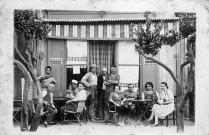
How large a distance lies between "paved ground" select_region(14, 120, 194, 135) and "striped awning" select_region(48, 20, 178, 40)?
2.81 metres

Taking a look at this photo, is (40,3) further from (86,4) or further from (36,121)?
(36,121)

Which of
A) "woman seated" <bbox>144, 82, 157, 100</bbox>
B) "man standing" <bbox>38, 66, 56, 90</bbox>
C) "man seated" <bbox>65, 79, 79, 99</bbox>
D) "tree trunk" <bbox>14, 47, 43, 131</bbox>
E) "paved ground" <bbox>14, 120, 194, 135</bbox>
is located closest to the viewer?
"tree trunk" <bbox>14, 47, 43, 131</bbox>

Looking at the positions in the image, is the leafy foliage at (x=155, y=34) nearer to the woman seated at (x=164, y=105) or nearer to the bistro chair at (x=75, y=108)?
the woman seated at (x=164, y=105)

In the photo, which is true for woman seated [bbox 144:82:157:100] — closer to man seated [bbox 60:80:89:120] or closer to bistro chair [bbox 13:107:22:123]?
man seated [bbox 60:80:89:120]

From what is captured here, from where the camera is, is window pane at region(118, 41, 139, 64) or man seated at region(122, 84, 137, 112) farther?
window pane at region(118, 41, 139, 64)

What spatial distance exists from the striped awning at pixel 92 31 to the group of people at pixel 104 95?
1.00m

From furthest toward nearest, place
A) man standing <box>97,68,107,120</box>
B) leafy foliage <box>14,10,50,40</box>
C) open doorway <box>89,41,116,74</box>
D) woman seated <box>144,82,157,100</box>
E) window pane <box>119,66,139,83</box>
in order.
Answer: open doorway <box>89,41,116,74</box>, window pane <box>119,66,139,83</box>, man standing <box>97,68,107,120</box>, woman seated <box>144,82,157,100</box>, leafy foliage <box>14,10,50,40</box>

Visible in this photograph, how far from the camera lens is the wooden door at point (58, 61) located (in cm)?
1059

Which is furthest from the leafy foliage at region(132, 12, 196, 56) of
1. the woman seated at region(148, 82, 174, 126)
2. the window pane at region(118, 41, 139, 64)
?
the window pane at region(118, 41, 139, 64)

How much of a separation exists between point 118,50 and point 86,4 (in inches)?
139

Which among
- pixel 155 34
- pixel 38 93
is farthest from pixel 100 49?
pixel 38 93

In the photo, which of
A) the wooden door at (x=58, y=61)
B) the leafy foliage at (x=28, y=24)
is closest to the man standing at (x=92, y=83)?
the wooden door at (x=58, y=61)

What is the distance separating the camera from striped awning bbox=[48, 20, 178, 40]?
10.7 meters

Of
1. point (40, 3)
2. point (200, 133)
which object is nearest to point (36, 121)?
point (40, 3)
